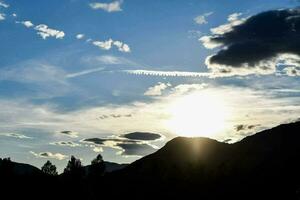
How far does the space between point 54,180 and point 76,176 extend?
9.91 metres

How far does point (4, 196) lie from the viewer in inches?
5950

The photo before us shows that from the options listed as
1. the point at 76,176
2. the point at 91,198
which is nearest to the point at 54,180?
the point at 76,176

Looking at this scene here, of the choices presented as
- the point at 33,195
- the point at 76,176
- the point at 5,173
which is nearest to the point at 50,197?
the point at 33,195

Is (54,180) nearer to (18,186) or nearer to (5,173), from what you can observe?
(18,186)

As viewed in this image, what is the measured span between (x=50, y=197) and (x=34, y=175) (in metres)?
23.6

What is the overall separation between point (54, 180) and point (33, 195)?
1324 centimetres

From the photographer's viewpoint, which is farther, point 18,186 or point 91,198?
point 18,186

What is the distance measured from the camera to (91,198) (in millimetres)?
144875

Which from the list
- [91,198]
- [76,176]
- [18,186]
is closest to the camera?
[91,198]

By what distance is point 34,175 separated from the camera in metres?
172

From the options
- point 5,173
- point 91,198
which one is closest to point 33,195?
point 91,198

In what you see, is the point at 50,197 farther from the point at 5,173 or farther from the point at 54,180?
the point at 5,173

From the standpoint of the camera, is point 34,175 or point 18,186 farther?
point 34,175

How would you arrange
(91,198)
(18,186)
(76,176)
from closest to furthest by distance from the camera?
1. (91,198)
2. (18,186)
3. (76,176)
